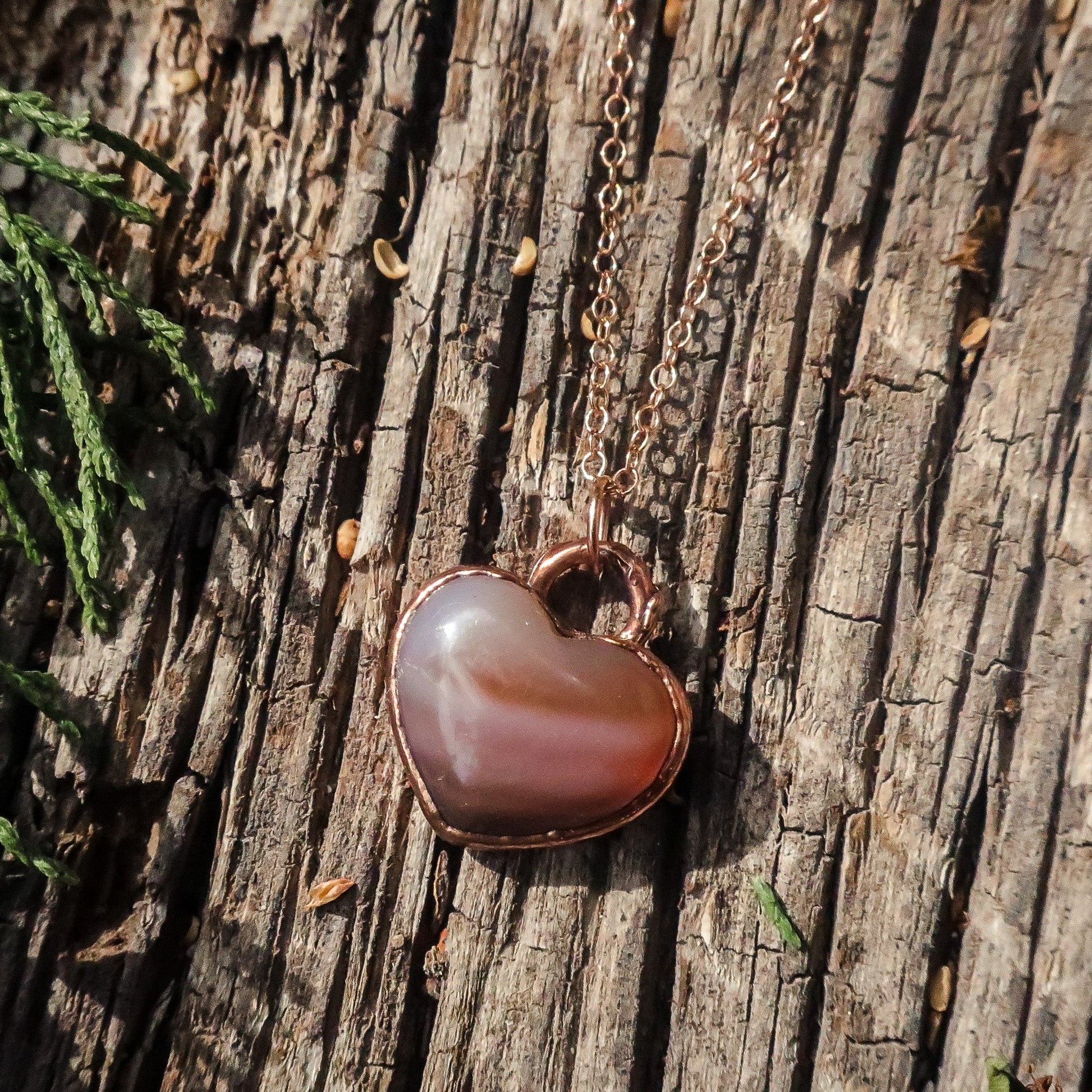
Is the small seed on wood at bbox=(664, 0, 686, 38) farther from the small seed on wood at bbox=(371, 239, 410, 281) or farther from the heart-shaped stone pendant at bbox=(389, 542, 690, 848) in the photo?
the heart-shaped stone pendant at bbox=(389, 542, 690, 848)

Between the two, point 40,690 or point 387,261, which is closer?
point 40,690

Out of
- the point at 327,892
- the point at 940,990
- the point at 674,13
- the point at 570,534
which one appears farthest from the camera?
the point at 674,13

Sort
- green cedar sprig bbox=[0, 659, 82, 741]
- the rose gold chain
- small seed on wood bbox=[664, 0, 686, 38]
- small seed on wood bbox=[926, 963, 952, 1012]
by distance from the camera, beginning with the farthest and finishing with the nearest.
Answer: small seed on wood bbox=[664, 0, 686, 38], the rose gold chain, green cedar sprig bbox=[0, 659, 82, 741], small seed on wood bbox=[926, 963, 952, 1012]

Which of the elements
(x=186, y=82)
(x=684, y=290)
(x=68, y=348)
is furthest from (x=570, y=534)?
(x=186, y=82)

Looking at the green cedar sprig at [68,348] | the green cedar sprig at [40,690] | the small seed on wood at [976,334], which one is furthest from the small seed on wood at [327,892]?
the small seed on wood at [976,334]

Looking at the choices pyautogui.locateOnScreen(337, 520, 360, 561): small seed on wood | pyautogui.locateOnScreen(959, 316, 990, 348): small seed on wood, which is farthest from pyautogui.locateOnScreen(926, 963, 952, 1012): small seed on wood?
pyautogui.locateOnScreen(337, 520, 360, 561): small seed on wood

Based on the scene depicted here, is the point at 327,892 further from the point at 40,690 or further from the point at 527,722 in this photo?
the point at 40,690
